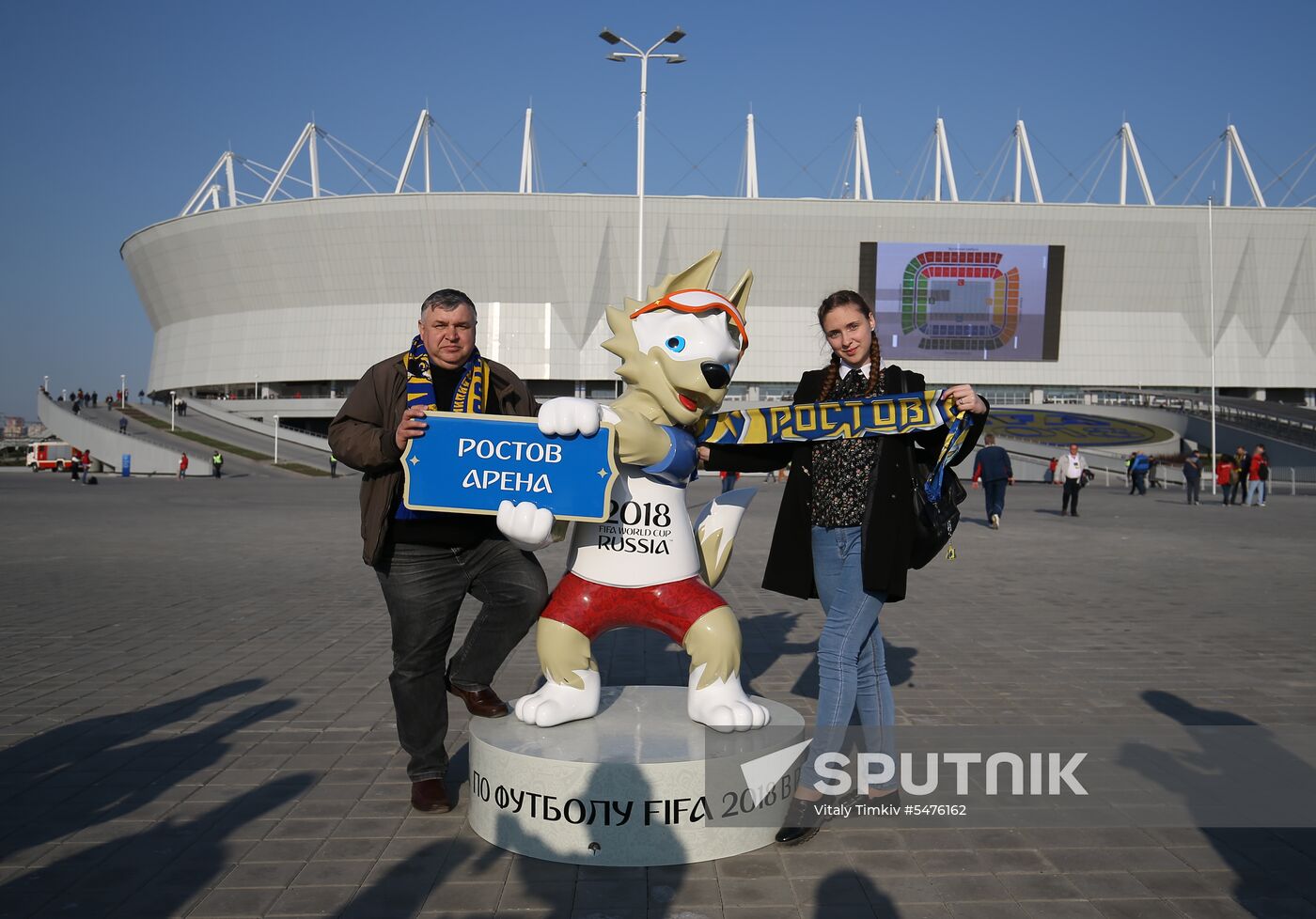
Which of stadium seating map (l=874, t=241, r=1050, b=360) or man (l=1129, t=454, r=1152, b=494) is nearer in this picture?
man (l=1129, t=454, r=1152, b=494)

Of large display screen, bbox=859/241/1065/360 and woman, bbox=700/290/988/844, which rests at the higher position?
large display screen, bbox=859/241/1065/360

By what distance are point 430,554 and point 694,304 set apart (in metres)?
1.62

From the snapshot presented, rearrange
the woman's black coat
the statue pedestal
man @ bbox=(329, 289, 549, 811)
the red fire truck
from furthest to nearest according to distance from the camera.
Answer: the red fire truck → man @ bbox=(329, 289, 549, 811) → the woman's black coat → the statue pedestal

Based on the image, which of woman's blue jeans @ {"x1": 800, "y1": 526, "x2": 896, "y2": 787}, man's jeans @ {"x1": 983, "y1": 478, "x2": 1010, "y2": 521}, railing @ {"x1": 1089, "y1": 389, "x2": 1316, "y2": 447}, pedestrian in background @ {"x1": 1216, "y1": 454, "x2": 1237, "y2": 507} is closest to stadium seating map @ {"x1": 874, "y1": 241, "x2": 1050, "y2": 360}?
railing @ {"x1": 1089, "y1": 389, "x2": 1316, "y2": 447}

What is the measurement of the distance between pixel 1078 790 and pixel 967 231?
200 feet

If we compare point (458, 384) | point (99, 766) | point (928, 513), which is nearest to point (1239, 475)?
point (928, 513)

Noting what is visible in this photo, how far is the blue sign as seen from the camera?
402cm

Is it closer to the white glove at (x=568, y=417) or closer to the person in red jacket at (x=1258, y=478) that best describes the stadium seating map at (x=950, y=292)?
the person in red jacket at (x=1258, y=478)

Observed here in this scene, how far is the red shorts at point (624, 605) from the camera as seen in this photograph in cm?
439

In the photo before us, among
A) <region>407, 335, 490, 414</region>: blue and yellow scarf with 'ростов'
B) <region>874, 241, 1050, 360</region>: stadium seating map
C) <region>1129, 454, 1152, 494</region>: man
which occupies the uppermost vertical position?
<region>874, 241, 1050, 360</region>: stadium seating map

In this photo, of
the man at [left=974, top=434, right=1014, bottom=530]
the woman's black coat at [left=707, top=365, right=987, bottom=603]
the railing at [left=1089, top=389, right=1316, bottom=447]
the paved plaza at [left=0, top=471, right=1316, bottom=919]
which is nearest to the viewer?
the paved plaza at [left=0, top=471, right=1316, bottom=919]

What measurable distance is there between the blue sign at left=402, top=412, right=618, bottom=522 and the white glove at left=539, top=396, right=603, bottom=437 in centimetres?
6

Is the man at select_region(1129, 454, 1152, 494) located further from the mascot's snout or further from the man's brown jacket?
the man's brown jacket

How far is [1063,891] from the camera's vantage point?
3463 millimetres
